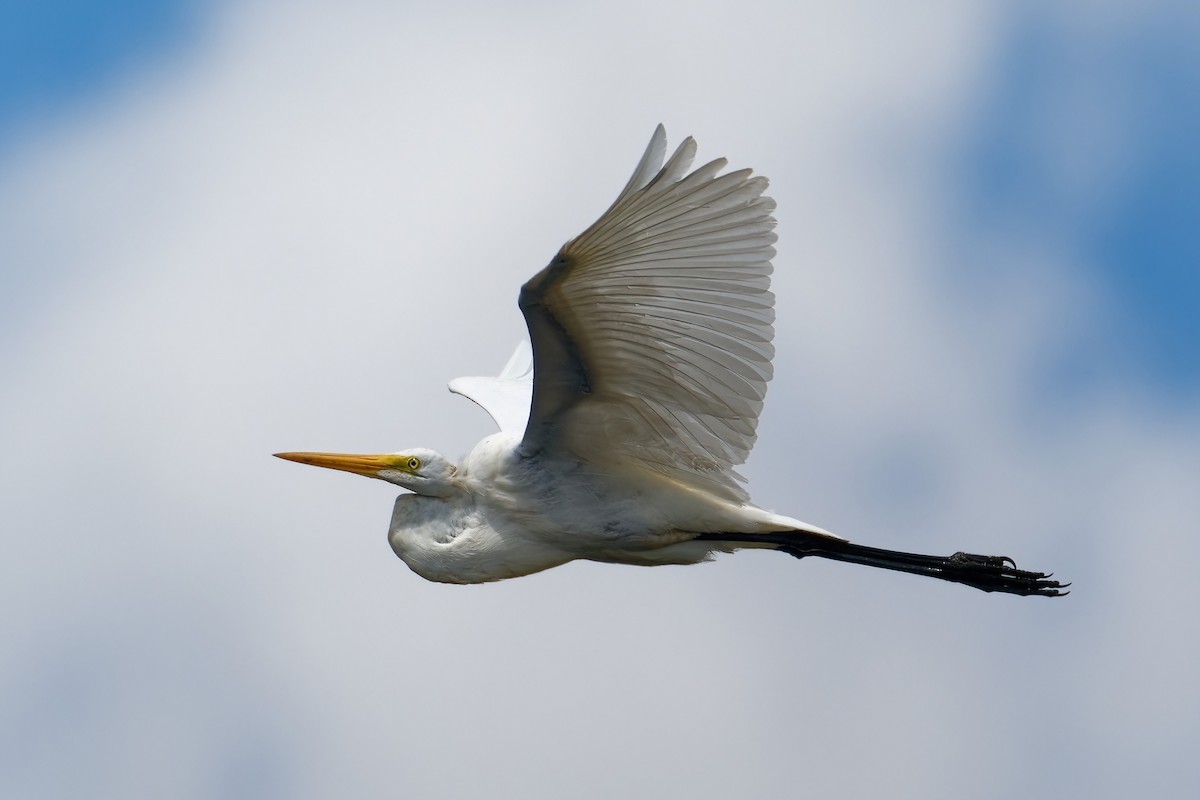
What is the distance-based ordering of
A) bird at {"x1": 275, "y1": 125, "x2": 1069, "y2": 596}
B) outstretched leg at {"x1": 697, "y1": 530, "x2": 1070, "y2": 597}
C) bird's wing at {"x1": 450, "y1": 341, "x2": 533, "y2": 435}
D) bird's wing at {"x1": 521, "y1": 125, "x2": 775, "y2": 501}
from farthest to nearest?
bird's wing at {"x1": 450, "y1": 341, "x2": 533, "y2": 435}, outstretched leg at {"x1": 697, "y1": 530, "x2": 1070, "y2": 597}, bird at {"x1": 275, "y1": 125, "x2": 1069, "y2": 596}, bird's wing at {"x1": 521, "y1": 125, "x2": 775, "y2": 501}

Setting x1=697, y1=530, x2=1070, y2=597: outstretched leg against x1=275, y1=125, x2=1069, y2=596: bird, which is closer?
x1=275, y1=125, x2=1069, y2=596: bird

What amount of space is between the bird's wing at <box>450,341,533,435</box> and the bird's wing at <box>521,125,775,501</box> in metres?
1.57

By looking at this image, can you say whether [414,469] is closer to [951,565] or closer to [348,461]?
[348,461]

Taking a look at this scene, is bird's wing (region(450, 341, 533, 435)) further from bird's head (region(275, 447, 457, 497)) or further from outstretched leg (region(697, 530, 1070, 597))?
outstretched leg (region(697, 530, 1070, 597))

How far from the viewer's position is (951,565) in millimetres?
10062

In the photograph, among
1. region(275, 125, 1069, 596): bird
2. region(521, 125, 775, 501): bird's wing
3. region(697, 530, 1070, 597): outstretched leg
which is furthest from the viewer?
region(697, 530, 1070, 597): outstretched leg

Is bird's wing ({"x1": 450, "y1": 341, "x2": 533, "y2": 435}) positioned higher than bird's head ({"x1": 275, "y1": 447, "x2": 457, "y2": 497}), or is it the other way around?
bird's wing ({"x1": 450, "y1": 341, "x2": 533, "y2": 435})

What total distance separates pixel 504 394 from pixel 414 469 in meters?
1.90

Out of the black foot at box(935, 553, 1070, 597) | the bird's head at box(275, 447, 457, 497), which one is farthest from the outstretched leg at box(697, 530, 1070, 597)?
the bird's head at box(275, 447, 457, 497)

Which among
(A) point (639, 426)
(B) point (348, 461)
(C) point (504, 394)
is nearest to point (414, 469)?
(B) point (348, 461)

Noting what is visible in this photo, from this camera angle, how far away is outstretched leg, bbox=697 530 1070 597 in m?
9.68

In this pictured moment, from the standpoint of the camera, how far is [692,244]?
793 cm

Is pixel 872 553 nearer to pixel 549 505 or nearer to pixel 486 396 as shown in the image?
pixel 549 505

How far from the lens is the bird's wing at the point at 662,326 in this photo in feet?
25.3
